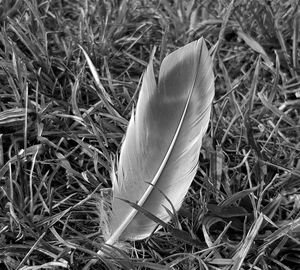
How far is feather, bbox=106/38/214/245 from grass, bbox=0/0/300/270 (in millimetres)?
65

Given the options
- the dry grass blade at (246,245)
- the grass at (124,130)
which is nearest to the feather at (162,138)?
Answer: the grass at (124,130)

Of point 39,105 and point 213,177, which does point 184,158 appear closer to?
point 213,177

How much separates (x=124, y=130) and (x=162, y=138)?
0.21 m

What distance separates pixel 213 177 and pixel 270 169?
16 cm

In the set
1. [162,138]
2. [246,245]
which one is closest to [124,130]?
[162,138]

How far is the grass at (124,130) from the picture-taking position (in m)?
1.37

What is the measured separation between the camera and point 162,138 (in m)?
1.36

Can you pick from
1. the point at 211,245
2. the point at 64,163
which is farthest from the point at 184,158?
the point at 64,163

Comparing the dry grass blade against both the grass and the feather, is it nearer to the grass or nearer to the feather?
the grass

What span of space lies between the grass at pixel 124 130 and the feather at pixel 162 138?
6 centimetres

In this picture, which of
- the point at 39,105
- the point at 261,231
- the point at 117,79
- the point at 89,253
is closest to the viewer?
the point at 89,253

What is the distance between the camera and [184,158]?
1351 millimetres

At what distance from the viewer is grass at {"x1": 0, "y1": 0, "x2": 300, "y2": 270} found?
1371mm

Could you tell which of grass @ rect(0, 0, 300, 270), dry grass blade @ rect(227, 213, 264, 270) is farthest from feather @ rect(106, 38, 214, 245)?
dry grass blade @ rect(227, 213, 264, 270)
